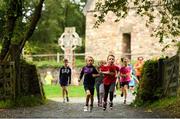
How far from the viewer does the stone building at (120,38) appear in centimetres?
5514

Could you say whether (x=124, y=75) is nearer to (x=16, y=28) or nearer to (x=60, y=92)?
(x=16, y=28)

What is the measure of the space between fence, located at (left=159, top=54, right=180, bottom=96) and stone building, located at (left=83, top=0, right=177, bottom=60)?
31.6 meters

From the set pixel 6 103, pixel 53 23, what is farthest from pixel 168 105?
pixel 53 23

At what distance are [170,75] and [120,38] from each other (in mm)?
36363

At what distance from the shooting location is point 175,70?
799 inches

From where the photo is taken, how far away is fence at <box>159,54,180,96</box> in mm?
19962

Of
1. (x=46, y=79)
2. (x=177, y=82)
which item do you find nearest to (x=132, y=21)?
(x=46, y=79)

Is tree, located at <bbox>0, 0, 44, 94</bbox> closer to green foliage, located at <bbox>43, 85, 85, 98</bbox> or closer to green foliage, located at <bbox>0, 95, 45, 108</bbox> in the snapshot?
green foliage, located at <bbox>0, 95, 45, 108</bbox>

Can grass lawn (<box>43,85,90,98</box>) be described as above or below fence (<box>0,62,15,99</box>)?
below

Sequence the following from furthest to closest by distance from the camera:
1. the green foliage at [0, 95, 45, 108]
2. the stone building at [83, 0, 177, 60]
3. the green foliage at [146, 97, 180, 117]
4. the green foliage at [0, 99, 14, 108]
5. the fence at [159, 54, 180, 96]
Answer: the stone building at [83, 0, 177, 60] → the green foliage at [0, 95, 45, 108] → the green foliage at [0, 99, 14, 108] → the fence at [159, 54, 180, 96] → the green foliage at [146, 97, 180, 117]

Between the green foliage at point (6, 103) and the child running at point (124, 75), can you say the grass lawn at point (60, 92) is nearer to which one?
the child running at point (124, 75)

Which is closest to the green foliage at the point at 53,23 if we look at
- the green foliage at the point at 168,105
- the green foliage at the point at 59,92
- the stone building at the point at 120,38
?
the stone building at the point at 120,38

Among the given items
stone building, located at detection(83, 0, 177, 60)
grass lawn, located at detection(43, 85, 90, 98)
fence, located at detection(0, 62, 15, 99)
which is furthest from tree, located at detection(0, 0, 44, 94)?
stone building, located at detection(83, 0, 177, 60)

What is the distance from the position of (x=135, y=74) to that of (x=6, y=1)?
8.28m
